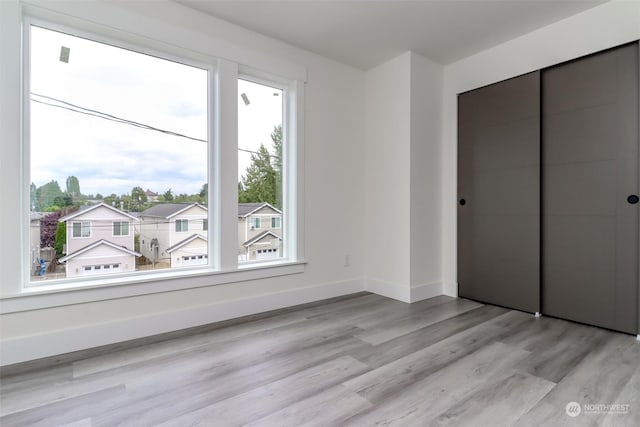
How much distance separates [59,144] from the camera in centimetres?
220

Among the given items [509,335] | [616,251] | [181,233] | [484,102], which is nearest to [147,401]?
[181,233]

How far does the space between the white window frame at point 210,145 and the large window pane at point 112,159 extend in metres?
0.07

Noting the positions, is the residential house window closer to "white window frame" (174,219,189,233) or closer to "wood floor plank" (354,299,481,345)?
"white window frame" (174,219,189,233)

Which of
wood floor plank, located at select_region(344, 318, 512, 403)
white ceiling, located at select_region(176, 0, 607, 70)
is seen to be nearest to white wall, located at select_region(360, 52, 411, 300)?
white ceiling, located at select_region(176, 0, 607, 70)

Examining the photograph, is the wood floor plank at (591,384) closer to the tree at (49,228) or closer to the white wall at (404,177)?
the white wall at (404,177)

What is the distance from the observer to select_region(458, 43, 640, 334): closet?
2420 millimetres

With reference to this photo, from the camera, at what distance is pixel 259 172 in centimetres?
315

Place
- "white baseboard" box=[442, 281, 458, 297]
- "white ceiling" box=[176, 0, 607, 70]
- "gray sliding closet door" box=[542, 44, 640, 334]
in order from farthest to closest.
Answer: "white baseboard" box=[442, 281, 458, 297] → "white ceiling" box=[176, 0, 607, 70] → "gray sliding closet door" box=[542, 44, 640, 334]

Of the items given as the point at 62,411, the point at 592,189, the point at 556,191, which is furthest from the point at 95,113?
the point at 592,189

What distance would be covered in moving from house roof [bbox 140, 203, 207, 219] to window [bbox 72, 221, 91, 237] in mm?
360

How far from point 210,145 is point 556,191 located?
309 cm

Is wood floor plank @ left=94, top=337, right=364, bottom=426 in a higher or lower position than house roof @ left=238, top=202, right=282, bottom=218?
lower

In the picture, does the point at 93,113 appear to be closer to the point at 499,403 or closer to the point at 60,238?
the point at 60,238

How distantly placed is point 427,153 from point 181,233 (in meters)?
2.64
